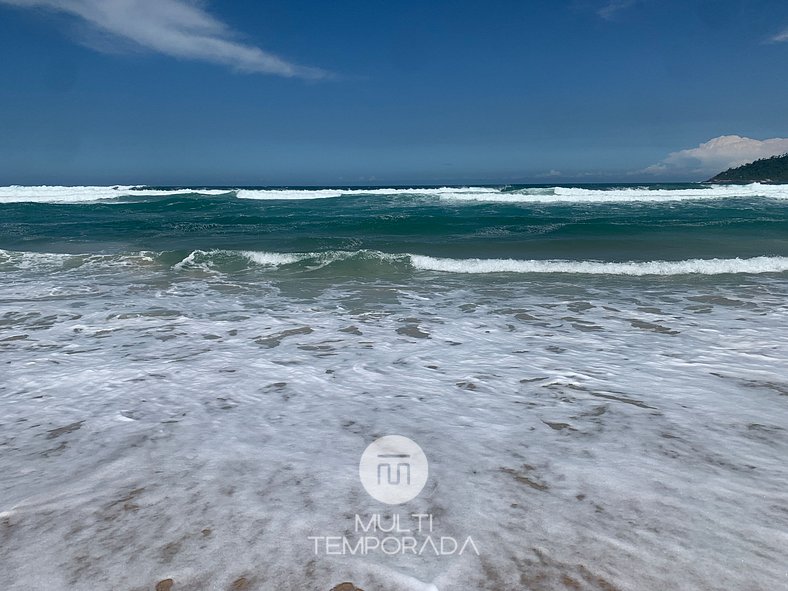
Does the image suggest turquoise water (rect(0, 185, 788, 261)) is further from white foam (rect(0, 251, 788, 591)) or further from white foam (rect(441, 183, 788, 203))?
white foam (rect(0, 251, 788, 591))

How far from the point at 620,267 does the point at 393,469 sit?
877 centimetres

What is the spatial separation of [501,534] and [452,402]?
166 cm

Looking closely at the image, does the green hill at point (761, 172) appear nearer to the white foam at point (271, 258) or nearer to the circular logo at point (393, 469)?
the white foam at point (271, 258)

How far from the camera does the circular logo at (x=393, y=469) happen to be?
2.84m

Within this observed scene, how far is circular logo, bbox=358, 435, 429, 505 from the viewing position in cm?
284

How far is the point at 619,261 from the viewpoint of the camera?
11.7 meters

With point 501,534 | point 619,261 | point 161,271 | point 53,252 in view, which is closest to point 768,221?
point 619,261

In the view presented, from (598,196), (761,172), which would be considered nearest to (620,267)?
(598,196)

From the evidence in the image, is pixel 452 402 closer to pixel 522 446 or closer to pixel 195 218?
pixel 522 446

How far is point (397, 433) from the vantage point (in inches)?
141

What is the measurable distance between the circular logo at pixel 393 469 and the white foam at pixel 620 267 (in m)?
7.59

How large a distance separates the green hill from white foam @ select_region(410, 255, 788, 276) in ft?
169

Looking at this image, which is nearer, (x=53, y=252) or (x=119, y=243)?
(x=53, y=252)

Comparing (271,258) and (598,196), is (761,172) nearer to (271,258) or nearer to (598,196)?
(598,196)
